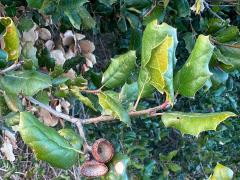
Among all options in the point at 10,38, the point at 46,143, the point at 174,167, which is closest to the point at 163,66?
the point at 46,143

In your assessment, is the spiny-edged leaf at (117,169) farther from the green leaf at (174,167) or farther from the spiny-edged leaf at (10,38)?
the green leaf at (174,167)

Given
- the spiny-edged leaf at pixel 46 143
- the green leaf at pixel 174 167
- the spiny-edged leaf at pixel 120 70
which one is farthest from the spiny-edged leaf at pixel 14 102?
the green leaf at pixel 174 167

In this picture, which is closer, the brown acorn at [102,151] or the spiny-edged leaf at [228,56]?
the brown acorn at [102,151]

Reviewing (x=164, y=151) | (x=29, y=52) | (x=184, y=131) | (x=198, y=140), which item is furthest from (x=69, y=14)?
(x=164, y=151)

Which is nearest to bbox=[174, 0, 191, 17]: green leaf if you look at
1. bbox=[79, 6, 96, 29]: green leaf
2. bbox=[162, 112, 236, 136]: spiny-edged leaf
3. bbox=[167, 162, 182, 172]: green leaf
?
bbox=[79, 6, 96, 29]: green leaf

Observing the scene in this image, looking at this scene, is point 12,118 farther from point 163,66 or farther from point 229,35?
point 229,35

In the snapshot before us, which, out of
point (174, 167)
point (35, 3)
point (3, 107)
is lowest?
point (174, 167)
